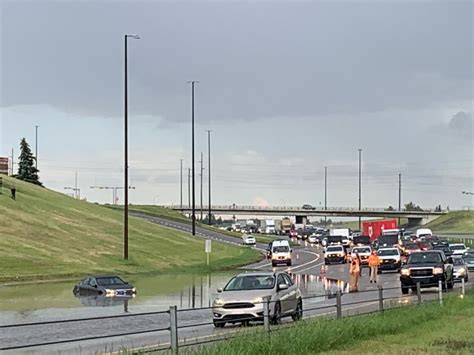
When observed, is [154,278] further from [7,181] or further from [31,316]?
[7,181]

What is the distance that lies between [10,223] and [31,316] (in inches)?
1584

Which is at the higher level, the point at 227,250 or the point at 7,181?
the point at 7,181

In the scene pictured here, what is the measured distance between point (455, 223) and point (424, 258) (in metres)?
128

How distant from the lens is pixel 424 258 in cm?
3878

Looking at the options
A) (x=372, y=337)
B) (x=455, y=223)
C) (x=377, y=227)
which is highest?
(x=372, y=337)

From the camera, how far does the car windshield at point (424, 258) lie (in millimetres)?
38312

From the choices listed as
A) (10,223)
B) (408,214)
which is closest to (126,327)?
(10,223)

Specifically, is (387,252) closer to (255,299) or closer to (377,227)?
(255,299)

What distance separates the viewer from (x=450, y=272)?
39.0 metres

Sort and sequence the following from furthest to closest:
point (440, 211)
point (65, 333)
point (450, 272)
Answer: point (440, 211)
point (450, 272)
point (65, 333)

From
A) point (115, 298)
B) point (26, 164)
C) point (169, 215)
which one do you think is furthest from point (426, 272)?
point (26, 164)

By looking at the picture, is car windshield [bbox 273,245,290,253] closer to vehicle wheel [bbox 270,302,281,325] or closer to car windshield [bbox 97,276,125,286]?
car windshield [bbox 97,276,125,286]

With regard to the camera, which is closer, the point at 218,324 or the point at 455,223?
the point at 218,324

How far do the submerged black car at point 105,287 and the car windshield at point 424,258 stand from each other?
12.5 metres
